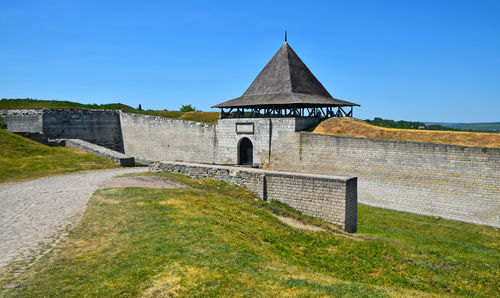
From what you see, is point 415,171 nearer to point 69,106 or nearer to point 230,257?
point 230,257

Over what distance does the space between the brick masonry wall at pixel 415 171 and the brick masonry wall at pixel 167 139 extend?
23.8ft

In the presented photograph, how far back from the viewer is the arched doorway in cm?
2258

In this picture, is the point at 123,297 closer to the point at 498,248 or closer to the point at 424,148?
the point at 498,248

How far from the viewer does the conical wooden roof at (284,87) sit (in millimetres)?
20969

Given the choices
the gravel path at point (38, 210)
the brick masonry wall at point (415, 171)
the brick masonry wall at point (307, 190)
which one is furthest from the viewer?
the brick masonry wall at point (415, 171)

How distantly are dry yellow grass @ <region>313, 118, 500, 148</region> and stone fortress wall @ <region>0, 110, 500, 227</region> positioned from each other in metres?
1.00

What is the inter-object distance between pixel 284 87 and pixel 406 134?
27.0 ft

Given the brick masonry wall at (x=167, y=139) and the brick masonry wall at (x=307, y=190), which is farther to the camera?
the brick masonry wall at (x=167, y=139)

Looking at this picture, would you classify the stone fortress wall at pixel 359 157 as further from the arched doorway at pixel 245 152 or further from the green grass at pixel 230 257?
the green grass at pixel 230 257

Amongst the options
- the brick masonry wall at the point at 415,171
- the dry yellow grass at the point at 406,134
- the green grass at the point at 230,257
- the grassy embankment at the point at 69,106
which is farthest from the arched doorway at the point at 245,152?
the green grass at the point at 230,257

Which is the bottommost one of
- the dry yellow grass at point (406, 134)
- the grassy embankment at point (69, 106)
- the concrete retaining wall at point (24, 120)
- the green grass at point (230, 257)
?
the green grass at point (230, 257)

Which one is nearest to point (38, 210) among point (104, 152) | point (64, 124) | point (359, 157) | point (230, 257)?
point (230, 257)

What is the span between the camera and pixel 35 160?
61.2ft

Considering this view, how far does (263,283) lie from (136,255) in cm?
267
